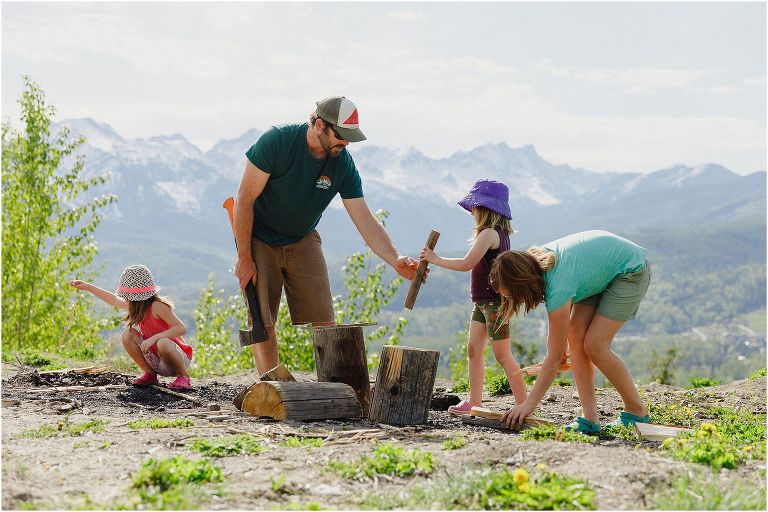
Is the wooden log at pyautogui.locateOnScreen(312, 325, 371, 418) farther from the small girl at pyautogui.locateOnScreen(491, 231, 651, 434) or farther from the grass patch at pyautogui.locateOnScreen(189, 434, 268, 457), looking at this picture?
the grass patch at pyautogui.locateOnScreen(189, 434, 268, 457)

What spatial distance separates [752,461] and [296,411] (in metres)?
4.08

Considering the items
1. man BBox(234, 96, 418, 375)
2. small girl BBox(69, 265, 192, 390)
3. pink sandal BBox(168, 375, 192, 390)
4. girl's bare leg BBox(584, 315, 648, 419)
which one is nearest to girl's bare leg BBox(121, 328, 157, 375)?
small girl BBox(69, 265, 192, 390)

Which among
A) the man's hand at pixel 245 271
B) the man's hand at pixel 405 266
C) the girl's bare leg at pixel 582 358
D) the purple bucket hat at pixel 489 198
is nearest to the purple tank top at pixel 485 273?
the purple bucket hat at pixel 489 198

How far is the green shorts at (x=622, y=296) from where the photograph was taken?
7695 millimetres

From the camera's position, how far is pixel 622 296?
7703 mm

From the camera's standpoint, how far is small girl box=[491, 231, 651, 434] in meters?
7.40

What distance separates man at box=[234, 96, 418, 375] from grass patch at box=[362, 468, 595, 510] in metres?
4.07

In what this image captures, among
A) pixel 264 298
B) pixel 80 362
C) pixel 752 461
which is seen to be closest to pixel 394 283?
pixel 80 362

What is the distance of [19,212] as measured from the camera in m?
23.3

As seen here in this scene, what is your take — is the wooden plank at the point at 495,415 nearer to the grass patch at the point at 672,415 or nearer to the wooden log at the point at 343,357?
the wooden log at the point at 343,357

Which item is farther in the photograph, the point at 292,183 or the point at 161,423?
the point at 292,183

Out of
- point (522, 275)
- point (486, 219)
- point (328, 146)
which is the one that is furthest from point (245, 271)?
point (522, 275)

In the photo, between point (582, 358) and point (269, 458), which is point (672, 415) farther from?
point (269, 458)

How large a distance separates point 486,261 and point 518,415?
172 cm
